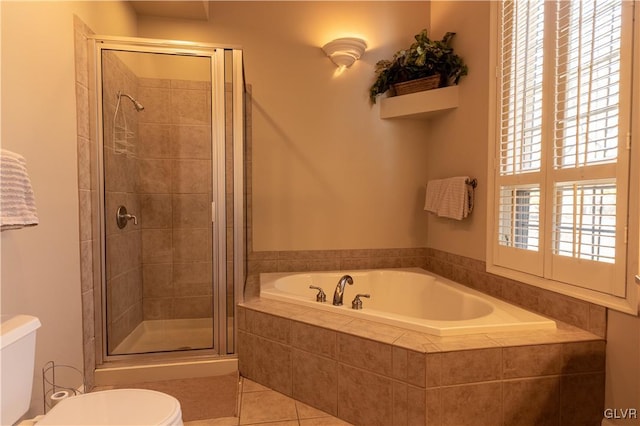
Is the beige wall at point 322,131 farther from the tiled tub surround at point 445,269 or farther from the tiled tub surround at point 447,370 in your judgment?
the tiled tub surround at point 447,370

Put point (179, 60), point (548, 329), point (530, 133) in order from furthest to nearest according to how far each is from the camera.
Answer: point (179, 60), point (530, 133), point (548, 329)

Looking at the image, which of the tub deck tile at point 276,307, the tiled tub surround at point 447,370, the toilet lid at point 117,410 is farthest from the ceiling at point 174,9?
the toilet lid at point 117,410

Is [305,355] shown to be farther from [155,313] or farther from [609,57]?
[609,57]

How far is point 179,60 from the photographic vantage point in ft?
7.64

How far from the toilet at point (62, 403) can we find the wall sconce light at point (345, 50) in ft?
8.72

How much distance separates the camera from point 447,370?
1541mm

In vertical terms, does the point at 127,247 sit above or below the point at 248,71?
below

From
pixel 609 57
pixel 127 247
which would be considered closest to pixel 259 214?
pixel 127 247

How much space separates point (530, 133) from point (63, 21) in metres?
2.54

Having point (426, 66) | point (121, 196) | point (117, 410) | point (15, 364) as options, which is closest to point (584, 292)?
point (426, 66)

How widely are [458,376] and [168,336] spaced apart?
6.34 ft

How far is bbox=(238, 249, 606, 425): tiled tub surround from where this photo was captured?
1.55 metres

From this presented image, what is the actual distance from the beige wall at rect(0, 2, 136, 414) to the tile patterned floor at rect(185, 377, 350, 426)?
824mm

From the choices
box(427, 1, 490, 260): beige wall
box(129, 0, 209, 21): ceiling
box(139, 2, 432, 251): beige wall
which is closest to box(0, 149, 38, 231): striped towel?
box(139, 2, 432, 251): beige wall
